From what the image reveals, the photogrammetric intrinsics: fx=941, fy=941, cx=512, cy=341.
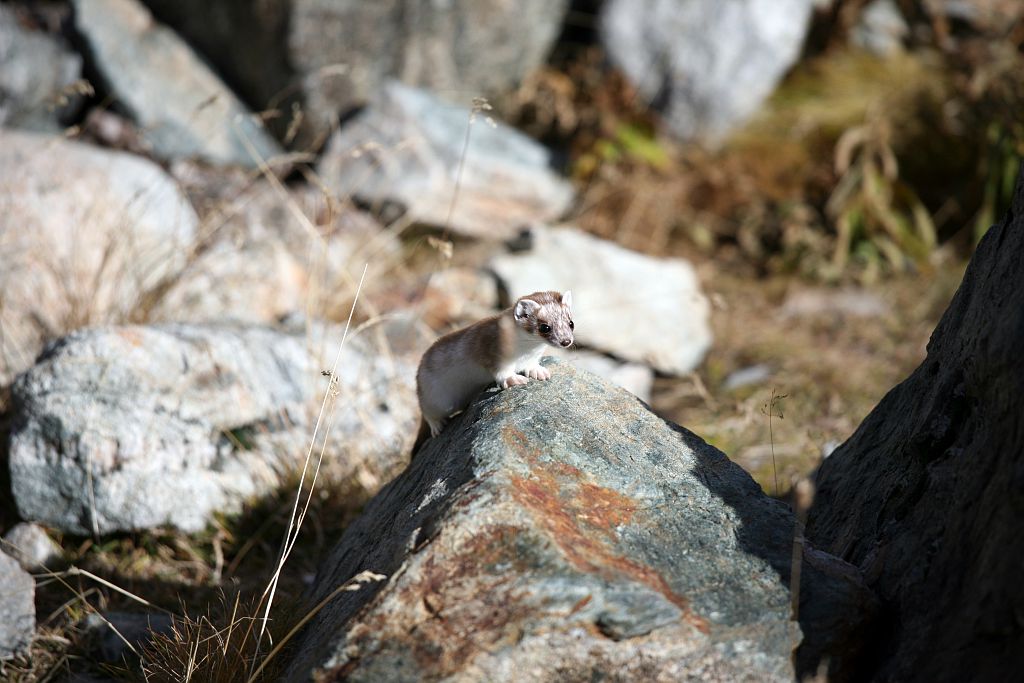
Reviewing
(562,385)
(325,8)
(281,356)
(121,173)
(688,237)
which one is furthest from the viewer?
(688,237)

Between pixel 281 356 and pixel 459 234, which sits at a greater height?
pixel 281 356

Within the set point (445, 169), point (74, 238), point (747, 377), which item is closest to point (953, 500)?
point (747, 377)

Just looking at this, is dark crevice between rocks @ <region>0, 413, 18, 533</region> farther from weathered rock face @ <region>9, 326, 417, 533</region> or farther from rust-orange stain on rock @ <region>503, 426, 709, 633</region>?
rust-orange stain on rock @ <region>503, 426, 709, 633</region>

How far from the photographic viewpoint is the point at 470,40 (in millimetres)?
10508

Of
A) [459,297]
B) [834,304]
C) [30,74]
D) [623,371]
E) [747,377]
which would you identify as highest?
[834,304]

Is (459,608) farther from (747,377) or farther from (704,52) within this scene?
(704,52)

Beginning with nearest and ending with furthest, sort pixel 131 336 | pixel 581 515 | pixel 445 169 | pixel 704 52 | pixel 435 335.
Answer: pixel 581 515 < pixel 131 336 < pixel 435 335 < pixel 445 169 < pixel 704 52

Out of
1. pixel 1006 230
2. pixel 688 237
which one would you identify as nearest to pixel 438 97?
pixel 688 237

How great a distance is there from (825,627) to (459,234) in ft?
24.2

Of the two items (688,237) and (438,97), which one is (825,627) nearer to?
(688,237)

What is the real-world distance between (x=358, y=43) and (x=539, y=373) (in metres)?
6.91

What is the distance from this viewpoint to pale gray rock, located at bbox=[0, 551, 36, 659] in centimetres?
428

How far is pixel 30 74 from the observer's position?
919 cm

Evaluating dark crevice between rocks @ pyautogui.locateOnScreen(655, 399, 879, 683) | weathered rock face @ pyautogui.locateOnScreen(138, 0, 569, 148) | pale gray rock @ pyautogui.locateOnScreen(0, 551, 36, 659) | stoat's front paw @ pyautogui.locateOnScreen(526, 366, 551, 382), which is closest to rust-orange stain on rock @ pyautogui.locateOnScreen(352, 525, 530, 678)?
dark crevice between rocks @ pyautogui.locateOnScreen(655, 399, 879, 683)
